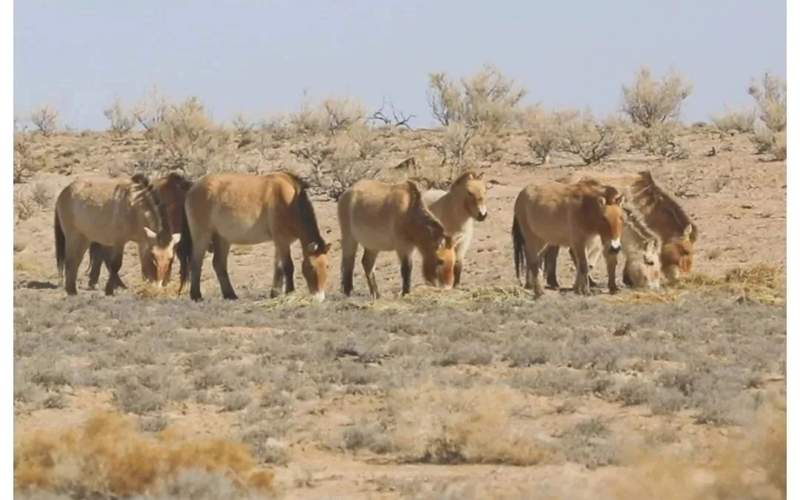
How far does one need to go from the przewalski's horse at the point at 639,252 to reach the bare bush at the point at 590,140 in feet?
54.7

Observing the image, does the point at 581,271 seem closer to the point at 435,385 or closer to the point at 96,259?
the point at 96,259

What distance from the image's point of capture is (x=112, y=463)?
28.4ft

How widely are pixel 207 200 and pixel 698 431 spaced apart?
12115mm

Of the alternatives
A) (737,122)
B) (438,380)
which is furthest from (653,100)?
(438,380)

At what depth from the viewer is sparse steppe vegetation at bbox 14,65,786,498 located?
31.4 ft

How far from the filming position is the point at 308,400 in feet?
41.7

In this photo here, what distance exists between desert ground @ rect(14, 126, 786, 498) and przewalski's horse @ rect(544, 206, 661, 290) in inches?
18.5

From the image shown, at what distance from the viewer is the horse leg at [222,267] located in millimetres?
22062

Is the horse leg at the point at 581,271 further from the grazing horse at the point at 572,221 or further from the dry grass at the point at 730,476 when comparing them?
the dry grass at the point at 730,476

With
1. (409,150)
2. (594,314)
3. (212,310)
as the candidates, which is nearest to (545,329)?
(594,314)

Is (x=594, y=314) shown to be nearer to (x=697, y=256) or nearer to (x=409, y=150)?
(x=697, y=256)

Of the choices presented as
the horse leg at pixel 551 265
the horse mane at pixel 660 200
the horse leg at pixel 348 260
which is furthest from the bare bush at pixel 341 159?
the horse mane at pixel 660 200

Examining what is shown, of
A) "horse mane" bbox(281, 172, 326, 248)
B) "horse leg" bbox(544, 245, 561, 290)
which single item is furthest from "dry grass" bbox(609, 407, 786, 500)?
"horse leg" bbox(544, 245, 561, 290)
